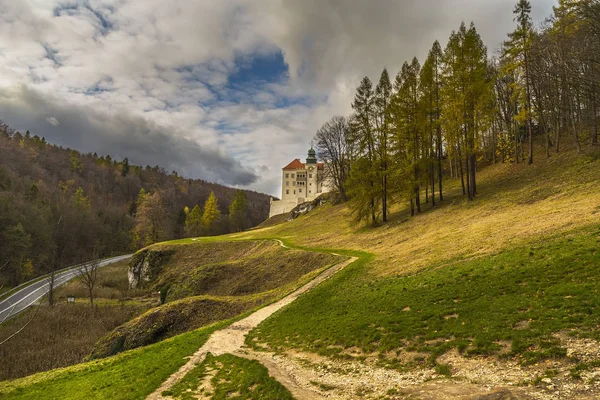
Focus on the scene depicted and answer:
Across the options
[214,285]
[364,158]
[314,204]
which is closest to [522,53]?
[364,158]

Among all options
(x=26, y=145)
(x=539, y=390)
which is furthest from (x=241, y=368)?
(x=26, y=145)

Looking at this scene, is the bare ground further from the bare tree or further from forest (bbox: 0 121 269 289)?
the bare tree

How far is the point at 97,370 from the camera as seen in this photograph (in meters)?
16.2

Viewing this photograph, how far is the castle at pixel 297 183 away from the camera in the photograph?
9381 cm

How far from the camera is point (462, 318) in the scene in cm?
1208

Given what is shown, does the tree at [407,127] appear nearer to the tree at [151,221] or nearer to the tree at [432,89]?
the tree at [432,89]

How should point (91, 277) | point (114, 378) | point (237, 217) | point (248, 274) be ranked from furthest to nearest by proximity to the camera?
point (237, 217) → point (91, 277) → point (248, 274) → point (114, 378)

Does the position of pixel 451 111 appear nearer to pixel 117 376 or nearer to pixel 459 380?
pixel 459 380

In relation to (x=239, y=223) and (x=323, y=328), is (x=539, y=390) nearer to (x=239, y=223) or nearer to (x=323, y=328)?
(x=323, y=328)

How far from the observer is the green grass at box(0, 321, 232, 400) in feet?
42.7

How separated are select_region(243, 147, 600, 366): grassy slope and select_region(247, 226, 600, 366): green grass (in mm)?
46

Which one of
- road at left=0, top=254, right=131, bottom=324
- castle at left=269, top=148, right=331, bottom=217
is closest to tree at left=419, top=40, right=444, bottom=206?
road at left=0, top=254, right=131, bottom=324

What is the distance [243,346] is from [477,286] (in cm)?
1139

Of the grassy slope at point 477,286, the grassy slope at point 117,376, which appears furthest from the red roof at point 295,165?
the grassy slope at point 117,376
